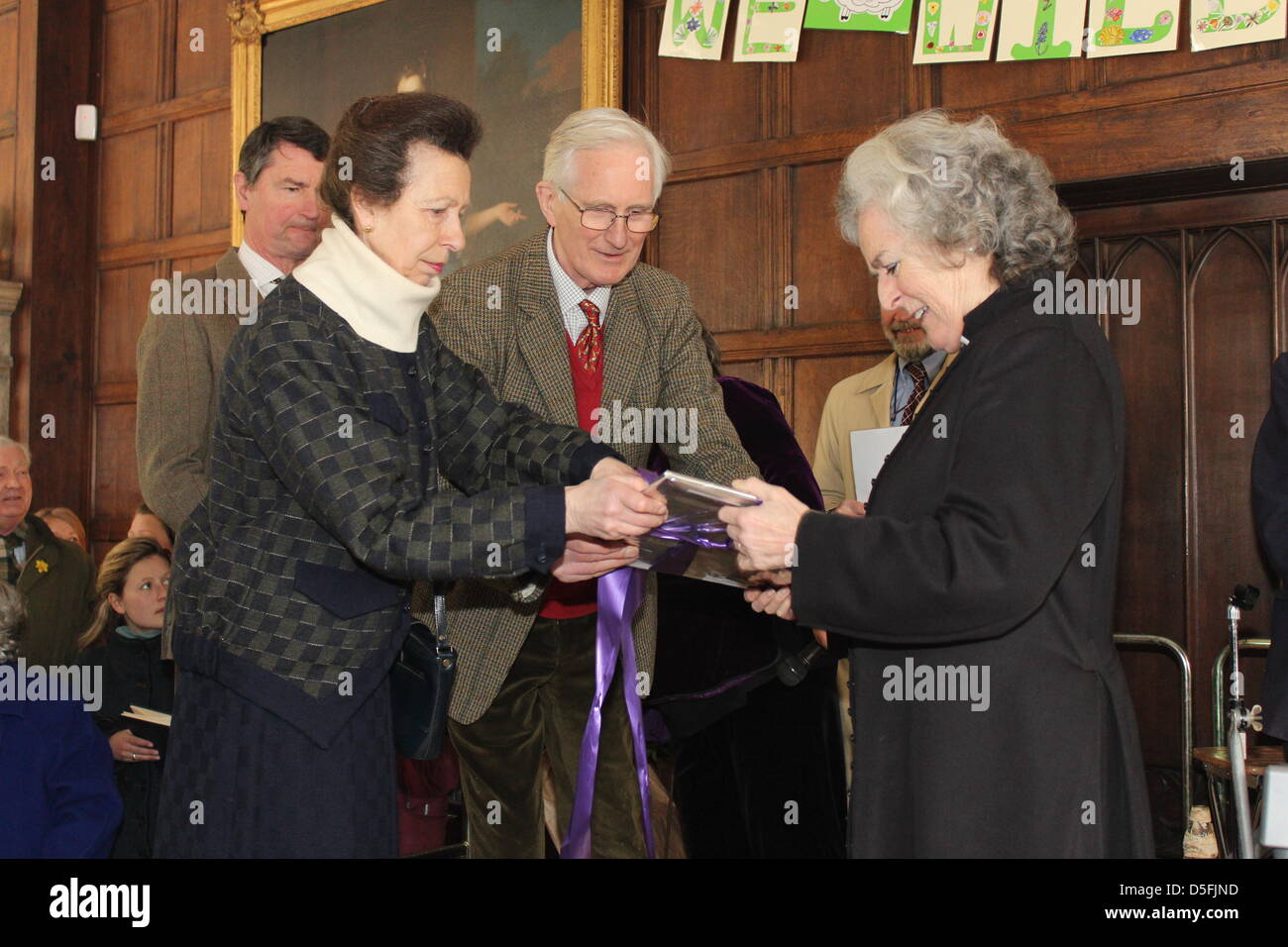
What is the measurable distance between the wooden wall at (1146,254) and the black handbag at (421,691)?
2.96 meters

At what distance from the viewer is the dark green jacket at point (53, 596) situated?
4652 mm

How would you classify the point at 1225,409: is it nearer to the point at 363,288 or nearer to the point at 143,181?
the point at 363,288

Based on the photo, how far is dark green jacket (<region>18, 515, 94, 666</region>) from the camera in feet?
15.3

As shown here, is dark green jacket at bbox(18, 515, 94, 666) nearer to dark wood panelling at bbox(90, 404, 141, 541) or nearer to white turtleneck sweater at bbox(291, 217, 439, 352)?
dark wood panelling at bbox(90, 404, 141, 541)

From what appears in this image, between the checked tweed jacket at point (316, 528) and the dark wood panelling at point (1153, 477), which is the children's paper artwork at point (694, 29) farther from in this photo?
the checked tweed jacket at point (316, 528)

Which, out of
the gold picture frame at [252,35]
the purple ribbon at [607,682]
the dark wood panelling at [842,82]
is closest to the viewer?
the purple ribbon at [607,682]

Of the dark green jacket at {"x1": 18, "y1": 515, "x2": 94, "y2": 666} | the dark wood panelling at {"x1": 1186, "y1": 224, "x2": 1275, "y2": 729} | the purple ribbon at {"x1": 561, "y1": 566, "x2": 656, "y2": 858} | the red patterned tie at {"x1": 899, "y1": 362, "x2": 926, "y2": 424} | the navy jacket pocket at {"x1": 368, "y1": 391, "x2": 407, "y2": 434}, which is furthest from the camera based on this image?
the dark green jacket at {"x1": 18, "y1": 515, "x2": 94, "y2": 666}

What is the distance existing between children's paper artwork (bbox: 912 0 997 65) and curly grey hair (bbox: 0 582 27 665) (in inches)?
132

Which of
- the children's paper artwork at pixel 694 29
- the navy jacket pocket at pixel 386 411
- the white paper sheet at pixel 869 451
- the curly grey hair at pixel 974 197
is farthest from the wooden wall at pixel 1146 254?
the navy jacket pocket at pixel 386 411

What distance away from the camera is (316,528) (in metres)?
1.81

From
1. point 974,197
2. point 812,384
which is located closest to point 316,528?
point 974,197

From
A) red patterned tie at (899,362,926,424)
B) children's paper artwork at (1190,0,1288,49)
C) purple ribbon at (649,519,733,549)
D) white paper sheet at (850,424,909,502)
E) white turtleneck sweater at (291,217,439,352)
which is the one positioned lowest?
purple ribbon at (649,519,733,549)

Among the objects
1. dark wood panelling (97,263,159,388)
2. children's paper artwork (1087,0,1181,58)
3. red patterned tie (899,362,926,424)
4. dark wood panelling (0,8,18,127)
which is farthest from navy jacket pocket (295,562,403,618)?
dark wood panelling (0,8,18,127)
